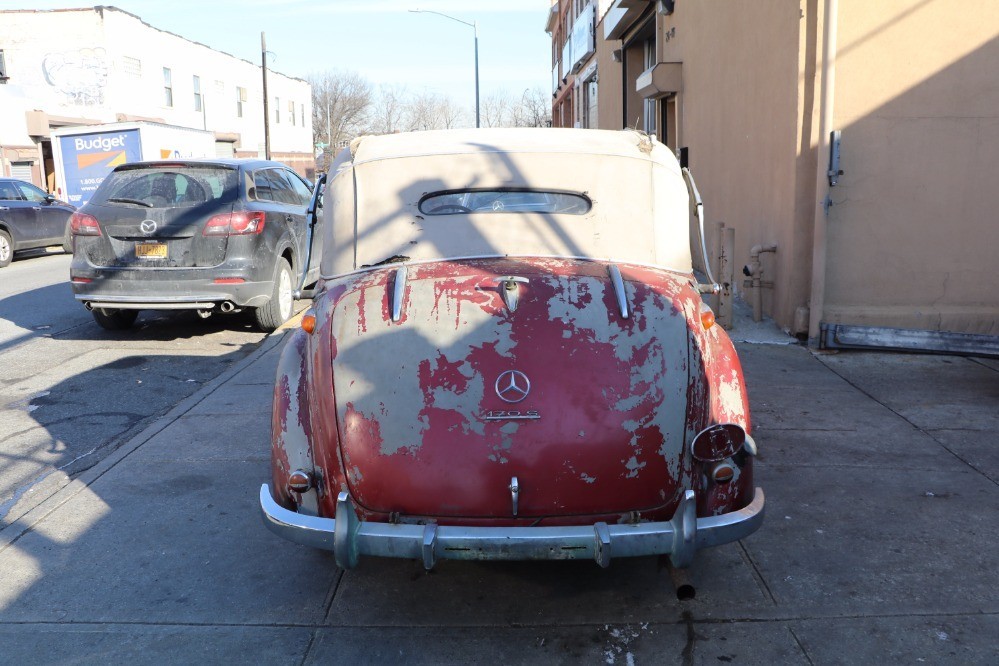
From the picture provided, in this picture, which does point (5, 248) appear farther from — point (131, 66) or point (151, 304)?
point (131, 66)

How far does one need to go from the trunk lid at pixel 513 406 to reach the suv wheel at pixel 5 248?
1543 cm

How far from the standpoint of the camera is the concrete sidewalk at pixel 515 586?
342cm

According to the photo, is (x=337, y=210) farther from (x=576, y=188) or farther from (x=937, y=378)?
(x=937, y=378)

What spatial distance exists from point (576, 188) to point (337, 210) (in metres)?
1.19

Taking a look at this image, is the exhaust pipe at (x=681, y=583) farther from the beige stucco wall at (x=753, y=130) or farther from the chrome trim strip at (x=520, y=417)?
the beige stucco wall at (x=753, y=130)

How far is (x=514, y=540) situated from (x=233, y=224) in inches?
249

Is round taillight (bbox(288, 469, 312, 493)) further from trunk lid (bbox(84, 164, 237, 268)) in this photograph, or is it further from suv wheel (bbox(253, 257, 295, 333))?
suv wheel (bbox(253, 257, 295, 333))

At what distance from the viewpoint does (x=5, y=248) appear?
16.8 metres

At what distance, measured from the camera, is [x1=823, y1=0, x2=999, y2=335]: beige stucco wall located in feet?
25.9

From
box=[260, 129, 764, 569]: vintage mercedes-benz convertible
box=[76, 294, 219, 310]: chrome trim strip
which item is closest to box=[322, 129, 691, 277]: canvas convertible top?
box=[260, 129, 764, 569]: vintage mercedes-benz convertible

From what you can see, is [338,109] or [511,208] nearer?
[511,208]

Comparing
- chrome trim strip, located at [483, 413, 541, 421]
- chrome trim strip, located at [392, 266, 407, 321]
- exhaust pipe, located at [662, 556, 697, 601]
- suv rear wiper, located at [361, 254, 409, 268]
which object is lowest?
exhaust pipe, located at [662, 556, 697, 601]

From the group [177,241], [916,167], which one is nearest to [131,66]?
[177,241]

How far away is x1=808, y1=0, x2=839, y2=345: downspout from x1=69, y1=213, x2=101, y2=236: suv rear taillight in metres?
6.66
